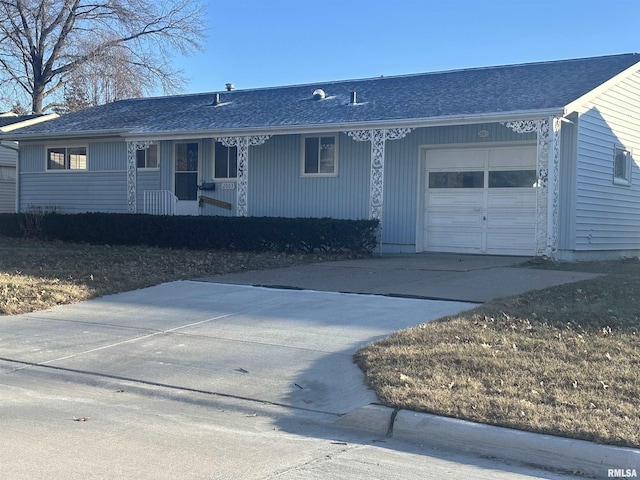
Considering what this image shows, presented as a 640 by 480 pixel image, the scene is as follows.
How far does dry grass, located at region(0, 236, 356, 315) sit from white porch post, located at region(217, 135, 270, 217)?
218 cm

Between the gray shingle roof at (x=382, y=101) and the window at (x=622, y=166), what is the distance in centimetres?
216

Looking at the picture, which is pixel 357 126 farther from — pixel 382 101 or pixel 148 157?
pixel 148 157

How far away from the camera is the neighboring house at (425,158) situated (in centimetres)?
1617

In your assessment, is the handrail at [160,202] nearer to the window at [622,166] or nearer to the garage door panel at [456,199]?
the garage door panel at [456,199]

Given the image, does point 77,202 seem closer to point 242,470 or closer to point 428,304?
point 428,304

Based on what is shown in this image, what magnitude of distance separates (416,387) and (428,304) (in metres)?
4.07

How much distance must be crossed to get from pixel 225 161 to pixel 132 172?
8.80 ft

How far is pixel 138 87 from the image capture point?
38969 millimetres

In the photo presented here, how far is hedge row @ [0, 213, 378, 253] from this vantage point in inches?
678

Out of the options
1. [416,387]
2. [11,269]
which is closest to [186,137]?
[11,269]

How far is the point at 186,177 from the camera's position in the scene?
71.1ft

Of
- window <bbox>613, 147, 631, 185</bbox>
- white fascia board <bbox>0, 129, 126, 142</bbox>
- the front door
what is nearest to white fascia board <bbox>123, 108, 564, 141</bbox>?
the front door

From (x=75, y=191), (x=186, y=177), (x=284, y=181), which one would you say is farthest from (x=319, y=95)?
(x=75, y=191)

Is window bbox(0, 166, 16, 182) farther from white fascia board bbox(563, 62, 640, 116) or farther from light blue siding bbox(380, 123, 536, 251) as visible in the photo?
white fascia board bbox(563, 62, 640, 116)
